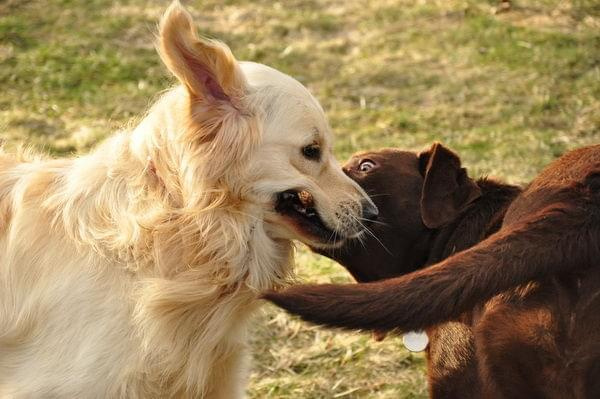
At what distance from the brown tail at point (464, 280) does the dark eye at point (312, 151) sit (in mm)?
859

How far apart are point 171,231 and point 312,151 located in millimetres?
654

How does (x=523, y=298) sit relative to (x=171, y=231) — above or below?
above

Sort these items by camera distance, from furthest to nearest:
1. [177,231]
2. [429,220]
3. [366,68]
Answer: [366,68] < [429,220] < [177,231]

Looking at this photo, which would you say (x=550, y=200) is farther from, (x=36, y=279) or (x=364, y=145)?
(x=364, y=145)

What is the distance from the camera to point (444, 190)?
14.6ft

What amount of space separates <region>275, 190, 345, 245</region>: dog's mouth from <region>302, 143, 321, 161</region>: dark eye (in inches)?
6.3

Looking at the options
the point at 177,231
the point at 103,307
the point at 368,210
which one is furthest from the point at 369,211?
the point at 103,307

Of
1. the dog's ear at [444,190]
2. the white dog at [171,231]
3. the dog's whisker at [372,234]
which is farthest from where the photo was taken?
the dog's ear at [444,190]

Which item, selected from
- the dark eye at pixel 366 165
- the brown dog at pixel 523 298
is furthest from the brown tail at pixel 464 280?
the dark eye at pixel 366 165

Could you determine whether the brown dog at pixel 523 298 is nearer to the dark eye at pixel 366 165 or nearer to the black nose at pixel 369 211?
the black nose at pixel 369 211

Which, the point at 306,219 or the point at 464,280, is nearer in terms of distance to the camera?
the point at 464,280

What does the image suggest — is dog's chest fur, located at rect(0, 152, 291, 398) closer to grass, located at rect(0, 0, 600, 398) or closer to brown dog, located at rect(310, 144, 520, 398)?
brown dog, located at rect(310, 144, 520, 398)

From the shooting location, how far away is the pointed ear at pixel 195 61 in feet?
12.3

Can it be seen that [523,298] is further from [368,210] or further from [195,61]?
[195,61]
